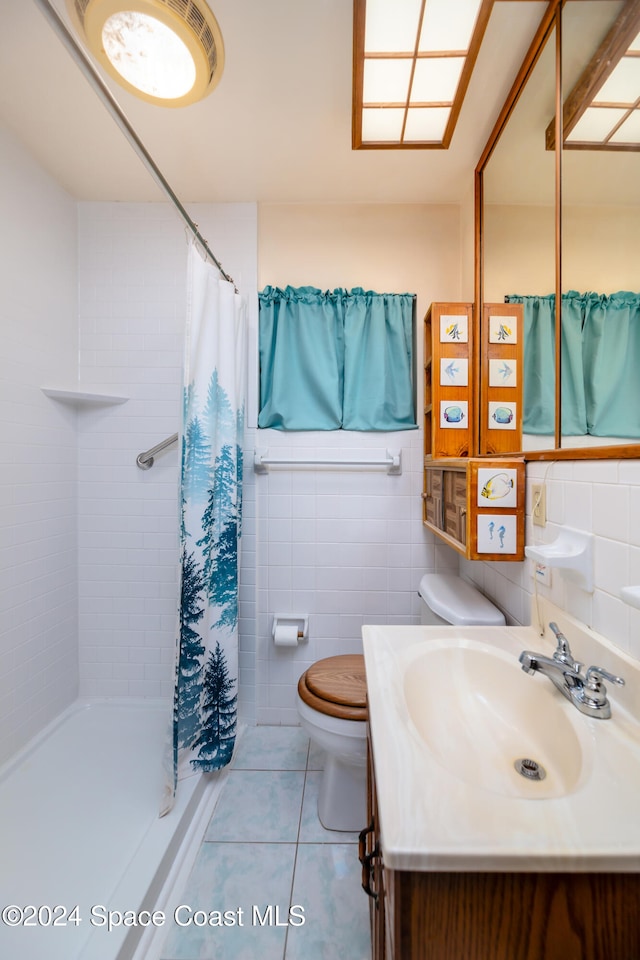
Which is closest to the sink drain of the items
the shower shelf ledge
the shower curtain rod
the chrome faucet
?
the chrome faucet

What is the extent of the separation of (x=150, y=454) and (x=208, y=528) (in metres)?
0.65

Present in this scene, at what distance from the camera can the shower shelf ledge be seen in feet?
5.11

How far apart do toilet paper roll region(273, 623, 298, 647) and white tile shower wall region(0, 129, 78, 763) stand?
101cm

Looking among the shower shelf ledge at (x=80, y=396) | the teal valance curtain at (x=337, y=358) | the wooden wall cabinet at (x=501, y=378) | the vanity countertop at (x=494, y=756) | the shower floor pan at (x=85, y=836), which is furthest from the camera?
the teal valance curtain at (x=337, y=358)

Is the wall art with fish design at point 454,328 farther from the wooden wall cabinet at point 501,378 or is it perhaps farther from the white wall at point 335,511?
the white wall at point 335,511

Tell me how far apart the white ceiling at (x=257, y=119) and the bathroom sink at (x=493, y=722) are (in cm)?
170

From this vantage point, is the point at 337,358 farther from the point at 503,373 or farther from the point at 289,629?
the point at 289,629

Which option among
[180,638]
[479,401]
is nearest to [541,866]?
[180,638]

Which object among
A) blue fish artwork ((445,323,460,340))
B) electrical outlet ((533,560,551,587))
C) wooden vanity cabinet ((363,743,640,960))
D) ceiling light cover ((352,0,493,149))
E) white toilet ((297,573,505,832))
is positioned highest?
ceiling light cover ((352,0,493,149))

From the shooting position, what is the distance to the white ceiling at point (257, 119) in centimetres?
101

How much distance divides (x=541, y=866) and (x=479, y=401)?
130cm

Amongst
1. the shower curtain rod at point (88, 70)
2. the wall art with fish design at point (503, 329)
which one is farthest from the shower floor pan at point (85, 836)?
the shower curtain rod at point (88, 70)

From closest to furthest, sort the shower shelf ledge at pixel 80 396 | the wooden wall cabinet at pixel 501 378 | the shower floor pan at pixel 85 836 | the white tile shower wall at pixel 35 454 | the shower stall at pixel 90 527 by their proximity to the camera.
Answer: the shower floor pan at pixel 85 836
the wooden wall cabinet at pixel 501 378
the shower stall at pixel 90 527
the white tile shower wall at pixel 35 454
the shower shelf ledge at pixel 80 396

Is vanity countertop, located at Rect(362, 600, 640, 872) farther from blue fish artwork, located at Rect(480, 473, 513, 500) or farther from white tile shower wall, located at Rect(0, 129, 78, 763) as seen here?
white tile shower wall, located at Rect(0, 129, 78, 763)
